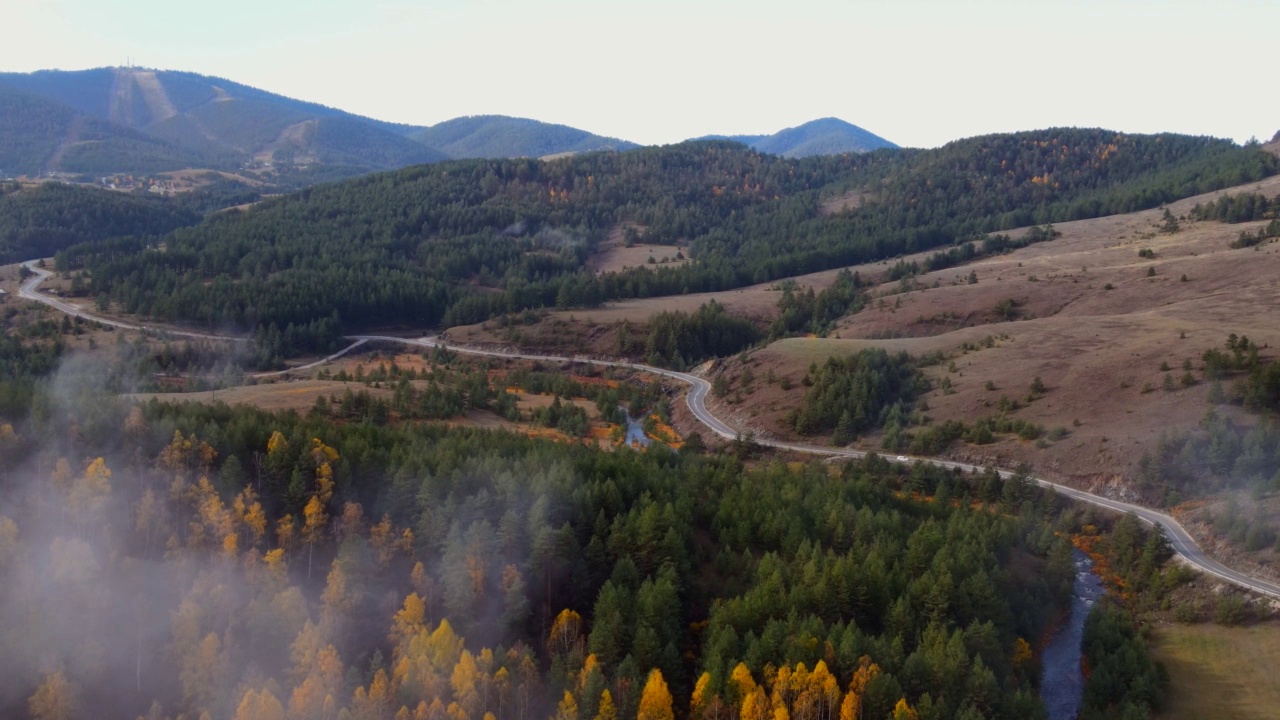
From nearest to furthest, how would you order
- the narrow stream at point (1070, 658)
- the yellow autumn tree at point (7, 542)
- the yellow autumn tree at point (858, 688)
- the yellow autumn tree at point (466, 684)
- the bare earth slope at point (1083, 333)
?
the yellow autumn tree at point (858, 688) → the yellow autumn tree at point (466, 684) → the yellow autumn tree at point (7, 542) → the narrow stream at point (1070, 658) → the bare earth slope at point (1083, 333)

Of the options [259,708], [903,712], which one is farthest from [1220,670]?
[259,708]

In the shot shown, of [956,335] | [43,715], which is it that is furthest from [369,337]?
[43,715]

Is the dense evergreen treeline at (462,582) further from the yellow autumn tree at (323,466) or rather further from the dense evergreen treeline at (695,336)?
the dense evergreen treeline at (695,336)

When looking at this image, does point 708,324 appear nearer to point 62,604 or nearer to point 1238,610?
point 1238,610

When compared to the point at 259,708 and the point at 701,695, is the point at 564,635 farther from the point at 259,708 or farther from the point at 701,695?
the point at 259,708

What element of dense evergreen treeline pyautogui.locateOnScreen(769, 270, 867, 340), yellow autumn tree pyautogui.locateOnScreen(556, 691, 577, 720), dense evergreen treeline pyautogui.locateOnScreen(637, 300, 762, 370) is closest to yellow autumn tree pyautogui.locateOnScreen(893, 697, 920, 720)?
yellow autumn tree pyautogui.locateOnScreen(556, 691, 577, 720)

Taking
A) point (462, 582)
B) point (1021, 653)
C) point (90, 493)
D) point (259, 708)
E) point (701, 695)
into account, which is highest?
point (90, 493)

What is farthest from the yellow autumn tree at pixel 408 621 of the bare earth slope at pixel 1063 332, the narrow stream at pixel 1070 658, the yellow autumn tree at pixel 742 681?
the bare earth slope at pixel 1063 332
